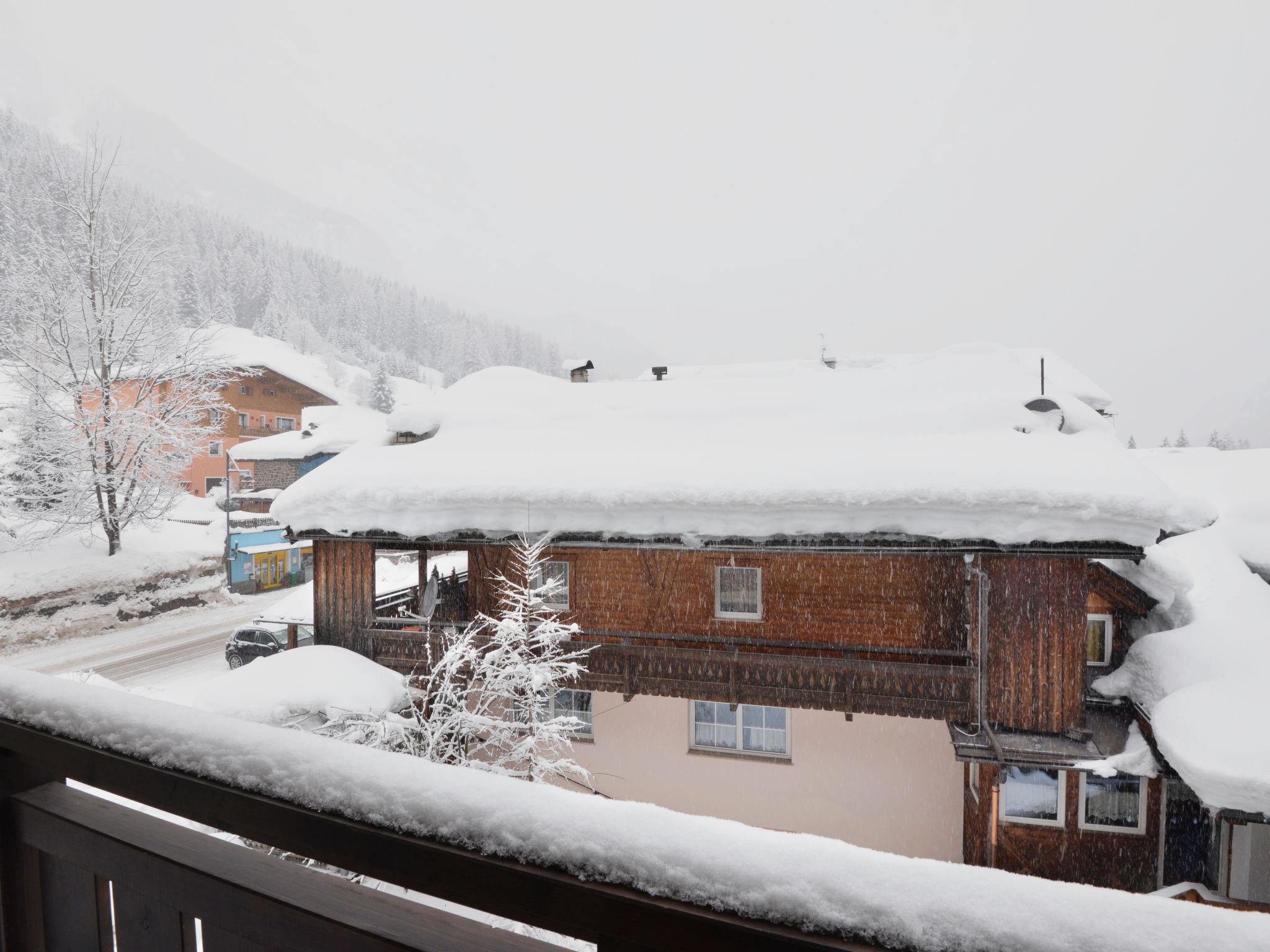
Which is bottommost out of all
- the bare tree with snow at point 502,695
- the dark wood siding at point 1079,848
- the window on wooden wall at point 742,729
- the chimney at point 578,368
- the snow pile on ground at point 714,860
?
the dark wood siding at point 1079,848

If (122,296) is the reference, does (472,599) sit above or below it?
below

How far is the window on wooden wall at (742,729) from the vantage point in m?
9.70

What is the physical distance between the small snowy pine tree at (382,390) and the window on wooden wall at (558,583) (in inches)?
1121

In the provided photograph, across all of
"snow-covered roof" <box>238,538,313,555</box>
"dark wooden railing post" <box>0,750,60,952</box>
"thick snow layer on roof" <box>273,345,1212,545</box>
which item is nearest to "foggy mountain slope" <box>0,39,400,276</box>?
"snow-covered roof" <box>238,538,313,555</box>

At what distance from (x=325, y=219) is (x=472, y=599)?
140774 millimetres

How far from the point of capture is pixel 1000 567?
8.03 metres

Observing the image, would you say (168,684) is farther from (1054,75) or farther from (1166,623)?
(1054,75)

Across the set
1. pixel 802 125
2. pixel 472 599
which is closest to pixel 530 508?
pixel 472 599

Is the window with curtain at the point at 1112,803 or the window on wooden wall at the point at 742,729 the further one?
the window on wooden wall at the point at 742,729

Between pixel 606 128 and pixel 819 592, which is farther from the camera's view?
pixel 606 128

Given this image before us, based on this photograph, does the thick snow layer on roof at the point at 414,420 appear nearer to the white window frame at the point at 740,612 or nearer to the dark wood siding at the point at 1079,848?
the white window frame at the point at 740,612

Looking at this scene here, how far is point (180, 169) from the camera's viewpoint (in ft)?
289

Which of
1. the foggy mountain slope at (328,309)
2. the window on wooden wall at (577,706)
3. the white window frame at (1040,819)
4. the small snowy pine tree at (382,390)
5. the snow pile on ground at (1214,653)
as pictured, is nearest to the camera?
the snow pile on ground at (1214,653)

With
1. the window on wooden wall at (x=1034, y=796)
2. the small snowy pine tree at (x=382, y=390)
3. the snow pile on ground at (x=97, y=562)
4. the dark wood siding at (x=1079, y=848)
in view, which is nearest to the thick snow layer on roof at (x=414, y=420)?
the snow pile on ground at (x=97, y=562)
